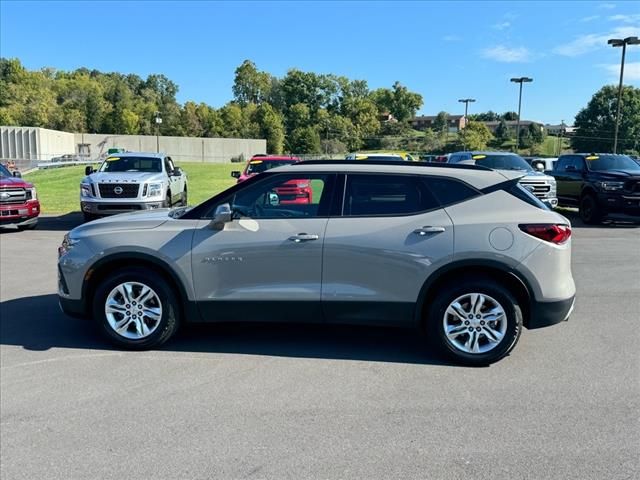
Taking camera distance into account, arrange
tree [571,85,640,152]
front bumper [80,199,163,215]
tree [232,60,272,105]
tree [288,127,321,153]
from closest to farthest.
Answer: front bumper [80,199,163,215] → tree [571,85,640,152] → tree [288,127,321,153] → tree [232,60,272,105]

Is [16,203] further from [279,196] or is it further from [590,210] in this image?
[590,210]

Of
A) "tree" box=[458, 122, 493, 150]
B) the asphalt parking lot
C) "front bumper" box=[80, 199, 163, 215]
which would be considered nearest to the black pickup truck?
the asphalt parking lot

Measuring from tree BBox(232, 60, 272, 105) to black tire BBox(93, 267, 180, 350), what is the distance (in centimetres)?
14380

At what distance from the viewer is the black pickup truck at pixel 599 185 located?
44.9ft

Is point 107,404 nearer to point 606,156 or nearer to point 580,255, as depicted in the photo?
point 580,255

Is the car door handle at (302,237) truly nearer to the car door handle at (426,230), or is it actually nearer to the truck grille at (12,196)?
the car door handle at (426,230)

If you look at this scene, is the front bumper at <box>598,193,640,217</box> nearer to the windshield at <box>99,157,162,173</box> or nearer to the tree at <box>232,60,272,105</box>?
the windshield at <box>99,157,162,173</box>

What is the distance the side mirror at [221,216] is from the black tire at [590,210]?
12.5 meters

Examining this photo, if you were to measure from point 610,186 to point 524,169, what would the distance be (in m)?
2.28

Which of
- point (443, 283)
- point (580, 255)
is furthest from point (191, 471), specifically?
point (580, 255)

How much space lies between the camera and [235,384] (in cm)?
430

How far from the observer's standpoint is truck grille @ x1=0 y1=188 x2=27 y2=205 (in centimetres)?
1255

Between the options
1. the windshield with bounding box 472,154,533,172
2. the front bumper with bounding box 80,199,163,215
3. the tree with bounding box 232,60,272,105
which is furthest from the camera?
the tree with bounding box 232,60,272,105

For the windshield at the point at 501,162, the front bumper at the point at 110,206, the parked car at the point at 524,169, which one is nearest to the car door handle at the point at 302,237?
the front bumper at the point at 110,206
